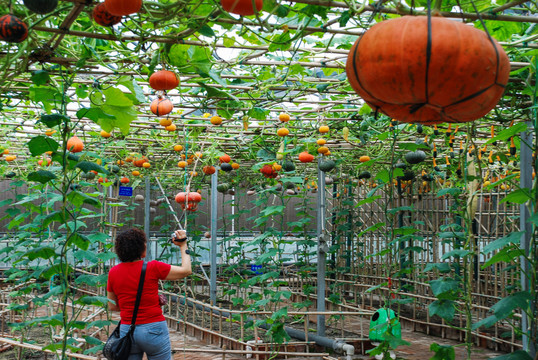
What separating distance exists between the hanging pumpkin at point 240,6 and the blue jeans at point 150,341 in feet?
6.96

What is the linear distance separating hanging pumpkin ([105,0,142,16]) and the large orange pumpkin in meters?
0.78

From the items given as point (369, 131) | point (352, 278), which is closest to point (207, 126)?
point (369, 131)

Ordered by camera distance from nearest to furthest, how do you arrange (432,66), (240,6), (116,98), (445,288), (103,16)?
(432,66) < (240,6) < (103,16) < (116,98) < (445,288)

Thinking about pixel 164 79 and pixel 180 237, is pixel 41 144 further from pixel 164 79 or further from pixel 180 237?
pixel 180 237

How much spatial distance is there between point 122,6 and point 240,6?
390 mm

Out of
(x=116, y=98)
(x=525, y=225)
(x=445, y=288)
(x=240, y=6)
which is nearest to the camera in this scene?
(x=240, y=6)

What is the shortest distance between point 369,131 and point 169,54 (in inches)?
134

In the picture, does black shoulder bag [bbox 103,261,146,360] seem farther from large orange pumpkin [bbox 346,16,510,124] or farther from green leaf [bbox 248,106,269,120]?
large orange pumpkin [bbox 346,16,510,124]

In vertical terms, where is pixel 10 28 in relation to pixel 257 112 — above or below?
below

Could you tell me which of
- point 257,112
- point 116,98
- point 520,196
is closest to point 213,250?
point 257,112

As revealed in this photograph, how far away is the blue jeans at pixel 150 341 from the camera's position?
315cm

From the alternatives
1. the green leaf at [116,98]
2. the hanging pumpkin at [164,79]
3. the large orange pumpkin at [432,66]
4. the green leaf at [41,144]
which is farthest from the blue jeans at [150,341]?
the large orange pumpkin at [432,66]

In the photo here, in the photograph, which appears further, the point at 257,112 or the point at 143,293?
the point at 257,112

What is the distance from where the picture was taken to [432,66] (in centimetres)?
116
